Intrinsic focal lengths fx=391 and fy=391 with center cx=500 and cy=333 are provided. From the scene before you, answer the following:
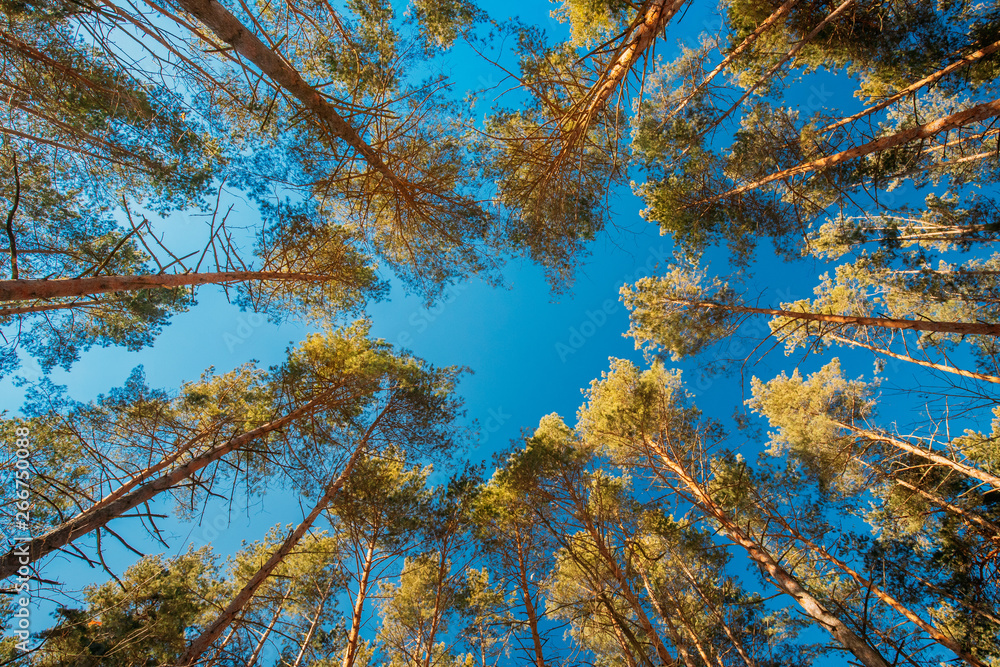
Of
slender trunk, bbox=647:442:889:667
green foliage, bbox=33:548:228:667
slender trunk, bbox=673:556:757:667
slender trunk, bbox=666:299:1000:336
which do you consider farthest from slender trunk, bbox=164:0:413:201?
slender trunk, bbox=673:556:757:667

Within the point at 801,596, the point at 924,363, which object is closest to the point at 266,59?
the point at 801,596

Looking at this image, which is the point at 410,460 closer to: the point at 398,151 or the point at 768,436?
the point at 398,151

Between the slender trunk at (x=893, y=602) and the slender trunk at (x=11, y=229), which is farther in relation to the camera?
the slender trunk at (x=893, y=602)

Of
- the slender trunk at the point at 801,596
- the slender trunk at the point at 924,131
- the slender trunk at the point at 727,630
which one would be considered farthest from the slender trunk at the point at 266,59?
the slender trunk at the point at 727,630

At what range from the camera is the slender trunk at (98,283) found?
276 cm

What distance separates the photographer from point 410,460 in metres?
8.50

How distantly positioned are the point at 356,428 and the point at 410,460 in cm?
135

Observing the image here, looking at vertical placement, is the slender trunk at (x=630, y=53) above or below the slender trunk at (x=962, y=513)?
above

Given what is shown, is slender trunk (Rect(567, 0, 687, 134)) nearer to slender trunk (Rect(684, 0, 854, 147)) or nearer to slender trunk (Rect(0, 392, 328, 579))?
slender trunk (Rect(684, 0, 854, 147))

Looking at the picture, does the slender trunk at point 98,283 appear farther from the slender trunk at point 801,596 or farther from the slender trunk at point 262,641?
the slender trunk at point 801,596

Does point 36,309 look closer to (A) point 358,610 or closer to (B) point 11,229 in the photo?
(B) point 11,229

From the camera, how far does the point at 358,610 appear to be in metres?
5.75

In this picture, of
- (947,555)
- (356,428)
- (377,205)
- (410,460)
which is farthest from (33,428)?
(947,555)

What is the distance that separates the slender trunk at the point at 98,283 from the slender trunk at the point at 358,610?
4.94m
